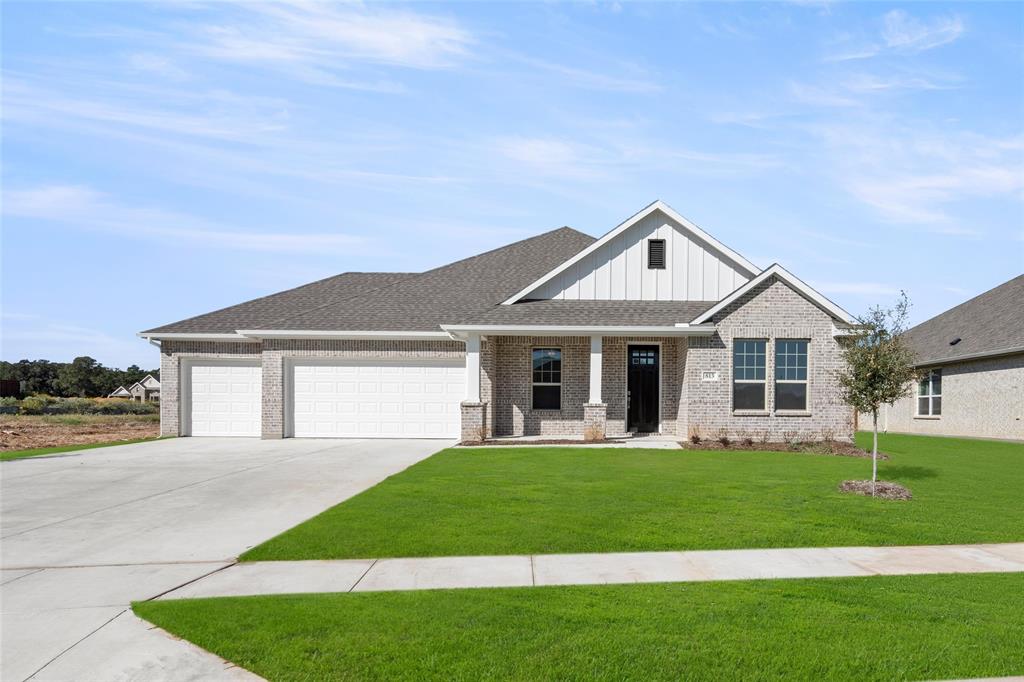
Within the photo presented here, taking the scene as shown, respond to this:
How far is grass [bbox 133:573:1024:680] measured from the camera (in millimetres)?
5016

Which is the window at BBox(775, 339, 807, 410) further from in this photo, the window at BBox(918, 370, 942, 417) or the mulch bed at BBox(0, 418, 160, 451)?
the mulch bed at BBox(0, 418, 160, 451)

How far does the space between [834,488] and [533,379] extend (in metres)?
11.3

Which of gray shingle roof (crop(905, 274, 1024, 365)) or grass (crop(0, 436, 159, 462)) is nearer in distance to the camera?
grass (crop(0, 436, 159, 462))

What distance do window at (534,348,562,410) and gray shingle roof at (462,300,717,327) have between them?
57.0 inches

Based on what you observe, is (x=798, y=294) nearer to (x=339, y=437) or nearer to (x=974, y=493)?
(x=974, y=493)

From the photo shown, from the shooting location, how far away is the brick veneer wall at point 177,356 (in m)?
24.3

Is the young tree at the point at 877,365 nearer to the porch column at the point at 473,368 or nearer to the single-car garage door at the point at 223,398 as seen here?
the porch column at the point at 473,368

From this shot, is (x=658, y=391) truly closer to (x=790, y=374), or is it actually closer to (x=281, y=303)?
(x=790, y=374)

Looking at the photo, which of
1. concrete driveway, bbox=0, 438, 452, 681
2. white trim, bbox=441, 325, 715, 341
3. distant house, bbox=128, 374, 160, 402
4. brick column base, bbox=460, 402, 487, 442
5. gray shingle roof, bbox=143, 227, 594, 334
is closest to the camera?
concrete driveway, bbox=0, 438, 452, 681

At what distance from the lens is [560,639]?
547cm

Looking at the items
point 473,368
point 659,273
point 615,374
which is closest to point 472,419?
point 473,368

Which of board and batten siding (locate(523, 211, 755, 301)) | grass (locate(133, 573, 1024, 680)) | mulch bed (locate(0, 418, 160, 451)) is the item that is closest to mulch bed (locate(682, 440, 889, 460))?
board and batten siding (locate(523, 211, 755, 301))

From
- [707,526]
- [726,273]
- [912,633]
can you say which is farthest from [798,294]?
[912,633]

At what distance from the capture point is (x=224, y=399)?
24.6 m
